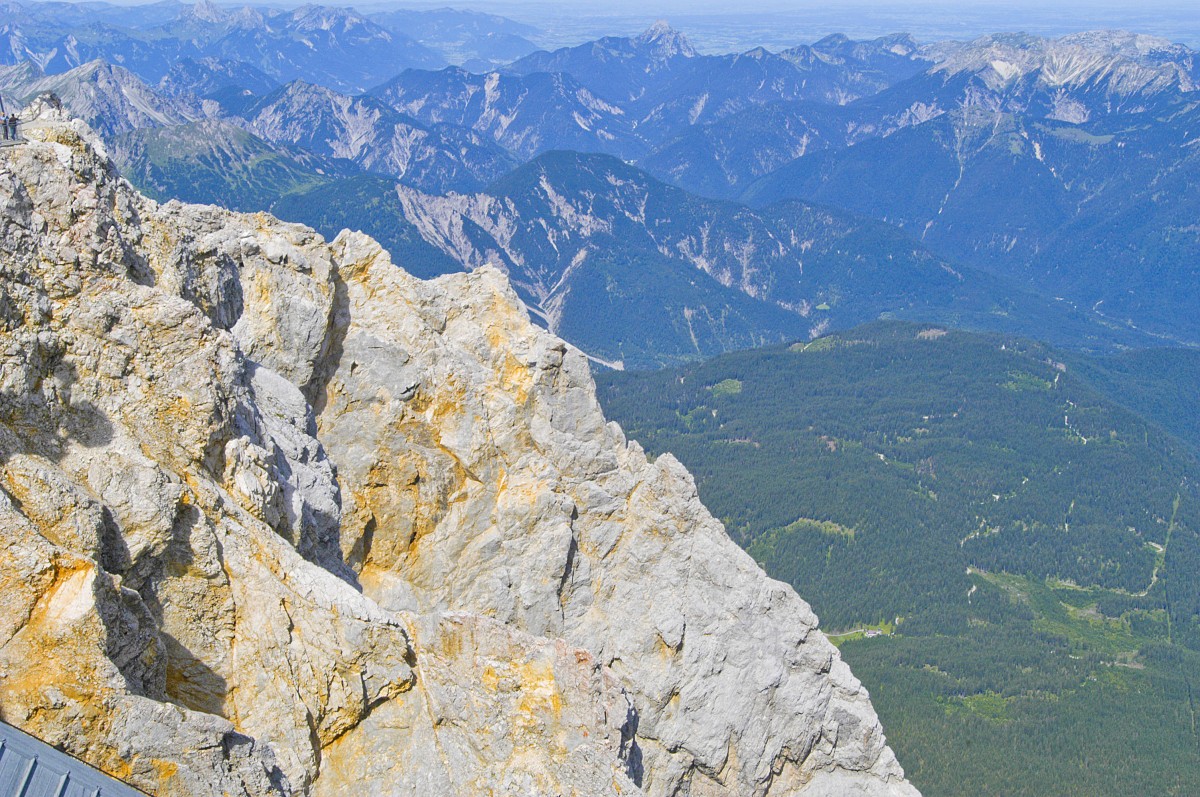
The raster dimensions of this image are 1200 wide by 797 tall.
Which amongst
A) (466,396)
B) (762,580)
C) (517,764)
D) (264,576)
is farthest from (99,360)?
(762,580)

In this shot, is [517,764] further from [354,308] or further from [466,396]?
[354,308]

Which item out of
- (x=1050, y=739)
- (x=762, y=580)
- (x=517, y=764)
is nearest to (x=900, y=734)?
(x=1050, y=739)

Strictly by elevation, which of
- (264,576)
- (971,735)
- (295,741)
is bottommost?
(971,735)

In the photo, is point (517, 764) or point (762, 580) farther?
point (762, 580)

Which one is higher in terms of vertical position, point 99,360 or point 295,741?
point 99,360

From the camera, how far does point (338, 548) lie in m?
37.0

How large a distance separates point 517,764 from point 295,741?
6.36m

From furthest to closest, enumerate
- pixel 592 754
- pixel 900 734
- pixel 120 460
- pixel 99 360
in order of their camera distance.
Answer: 1. pixel 900 734
2. pixel 592 754
3. pixel 99 360
4. pixel 120 460

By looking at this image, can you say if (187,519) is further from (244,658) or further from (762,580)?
(762,580)

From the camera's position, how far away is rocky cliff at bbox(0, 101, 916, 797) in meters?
22.6

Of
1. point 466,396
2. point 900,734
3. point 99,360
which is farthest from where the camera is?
point 900,734

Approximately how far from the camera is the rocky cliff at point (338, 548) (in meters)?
22.6

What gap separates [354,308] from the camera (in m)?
47.0

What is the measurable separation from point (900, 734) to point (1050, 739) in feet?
82.3
